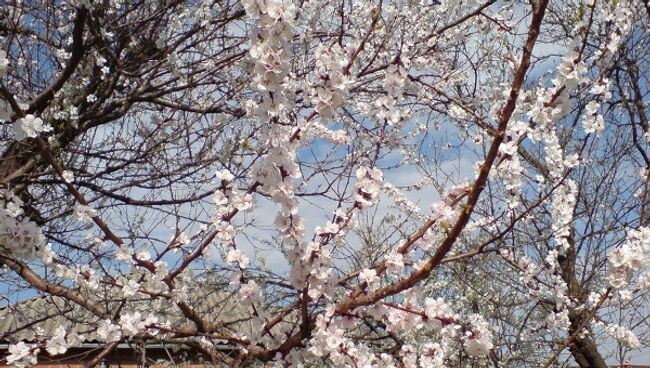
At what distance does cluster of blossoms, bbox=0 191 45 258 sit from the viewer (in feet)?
7.47

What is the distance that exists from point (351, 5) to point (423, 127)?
166 centimetres

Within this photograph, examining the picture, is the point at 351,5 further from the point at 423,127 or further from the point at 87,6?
the point at 87,6

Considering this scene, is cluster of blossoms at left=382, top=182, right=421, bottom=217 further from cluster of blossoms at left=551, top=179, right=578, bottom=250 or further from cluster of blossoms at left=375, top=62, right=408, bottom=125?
cluster of blossoms at left=375, top=62, right=408, bottom=125

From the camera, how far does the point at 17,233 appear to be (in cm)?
229

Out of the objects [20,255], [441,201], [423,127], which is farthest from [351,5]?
[20,255]

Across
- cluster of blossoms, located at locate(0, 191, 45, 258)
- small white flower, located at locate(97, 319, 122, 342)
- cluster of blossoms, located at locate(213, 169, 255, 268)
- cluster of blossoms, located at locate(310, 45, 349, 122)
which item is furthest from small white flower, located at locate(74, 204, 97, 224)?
cluster of blossoms, located at locate(310, 45, 349, 122)

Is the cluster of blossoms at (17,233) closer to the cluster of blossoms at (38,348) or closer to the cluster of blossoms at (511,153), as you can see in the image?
the cluster of blossoms at (38,348)

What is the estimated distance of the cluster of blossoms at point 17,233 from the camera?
7.47 feet

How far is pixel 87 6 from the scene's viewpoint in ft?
10.1

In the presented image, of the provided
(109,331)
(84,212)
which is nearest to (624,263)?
(109,331)

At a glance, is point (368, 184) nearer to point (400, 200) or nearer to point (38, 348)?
point (38, 348)

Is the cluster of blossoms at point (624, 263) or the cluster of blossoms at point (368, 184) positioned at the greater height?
the cluster of blossoms at point (624, 263)

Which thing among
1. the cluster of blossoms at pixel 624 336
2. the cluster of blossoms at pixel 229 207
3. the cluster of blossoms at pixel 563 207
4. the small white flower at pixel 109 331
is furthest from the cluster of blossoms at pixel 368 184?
the cluster of blossoms at pixel 624 336

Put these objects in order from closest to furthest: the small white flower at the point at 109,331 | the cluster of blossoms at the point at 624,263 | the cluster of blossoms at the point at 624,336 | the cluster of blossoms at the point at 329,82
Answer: the cluster of blossoms at the point at 329,82 → the small white flower at the point at 109,331 → the cluster of blossoms at the point at 624,263 → the cluster of blossoms at the point at 624,336
